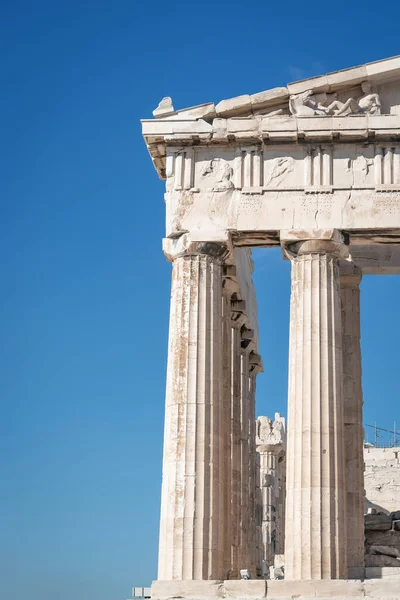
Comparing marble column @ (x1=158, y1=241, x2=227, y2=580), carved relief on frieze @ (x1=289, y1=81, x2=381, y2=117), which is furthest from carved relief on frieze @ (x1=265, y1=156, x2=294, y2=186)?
marble column @ (x1=158, y1=241, x2=227, y2=580)

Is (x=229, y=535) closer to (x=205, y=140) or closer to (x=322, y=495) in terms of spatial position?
(x=322, y=495)

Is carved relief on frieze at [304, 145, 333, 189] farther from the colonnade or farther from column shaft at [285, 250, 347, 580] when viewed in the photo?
column shaft at [285, 250, 347, 580]

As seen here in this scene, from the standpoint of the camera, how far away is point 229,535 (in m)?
38.1

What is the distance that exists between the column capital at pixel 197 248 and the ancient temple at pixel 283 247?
0.12ft

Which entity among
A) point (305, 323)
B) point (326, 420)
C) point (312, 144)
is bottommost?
point (326, 420)

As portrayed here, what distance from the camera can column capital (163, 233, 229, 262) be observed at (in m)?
36.2

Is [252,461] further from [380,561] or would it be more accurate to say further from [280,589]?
[280,589]

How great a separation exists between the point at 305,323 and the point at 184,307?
3211mm

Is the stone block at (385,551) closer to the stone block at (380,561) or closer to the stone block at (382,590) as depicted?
the stone block at (380,561)

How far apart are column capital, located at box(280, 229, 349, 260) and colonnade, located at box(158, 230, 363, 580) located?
0.03 meters

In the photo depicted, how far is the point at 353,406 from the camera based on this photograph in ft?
131

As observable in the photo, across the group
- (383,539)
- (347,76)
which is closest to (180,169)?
(347,76)

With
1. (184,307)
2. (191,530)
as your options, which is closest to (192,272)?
(184,307)

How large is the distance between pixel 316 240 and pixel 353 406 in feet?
21.1
